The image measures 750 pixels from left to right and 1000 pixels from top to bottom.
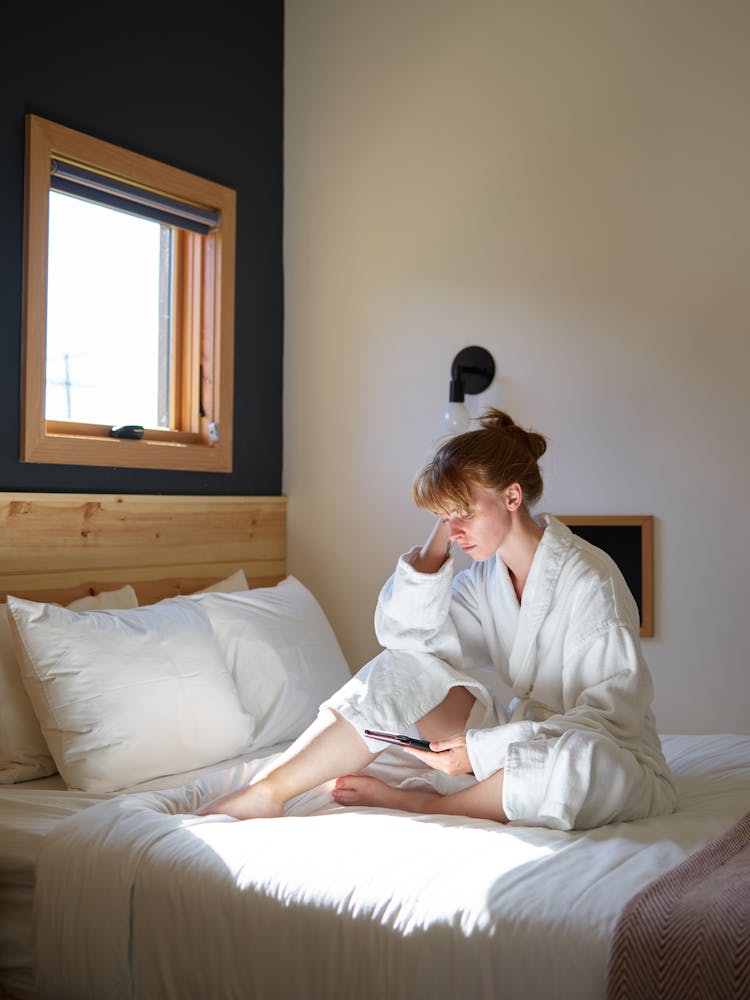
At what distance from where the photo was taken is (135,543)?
292cm

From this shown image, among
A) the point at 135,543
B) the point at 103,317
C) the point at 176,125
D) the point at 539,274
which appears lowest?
the point at 135,543

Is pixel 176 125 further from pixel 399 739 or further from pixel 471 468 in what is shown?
pixel 399 739

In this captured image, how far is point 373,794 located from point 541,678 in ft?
1.33

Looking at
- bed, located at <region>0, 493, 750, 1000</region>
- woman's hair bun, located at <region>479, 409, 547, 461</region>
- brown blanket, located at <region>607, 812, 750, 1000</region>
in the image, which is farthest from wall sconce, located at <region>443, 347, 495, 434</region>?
brown blanket, located at <region>607, 812, 750, 1000</region>

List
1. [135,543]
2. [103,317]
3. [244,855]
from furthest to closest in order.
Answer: [103,317], [135,543], [244,855]

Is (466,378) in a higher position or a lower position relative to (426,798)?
higher

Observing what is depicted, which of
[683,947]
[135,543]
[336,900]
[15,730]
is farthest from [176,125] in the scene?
[683,947]

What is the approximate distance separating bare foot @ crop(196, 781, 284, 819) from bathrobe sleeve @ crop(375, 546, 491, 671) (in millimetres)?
414

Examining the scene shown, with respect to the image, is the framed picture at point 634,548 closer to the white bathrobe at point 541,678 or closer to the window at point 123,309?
the white bathrobe at point 541,678

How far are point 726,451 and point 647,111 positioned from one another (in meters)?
0.98

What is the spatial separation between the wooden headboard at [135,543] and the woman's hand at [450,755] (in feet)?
3.82

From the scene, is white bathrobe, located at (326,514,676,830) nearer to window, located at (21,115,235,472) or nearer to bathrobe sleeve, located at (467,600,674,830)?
bathrobe sleeve, located at (467,600,674,830)

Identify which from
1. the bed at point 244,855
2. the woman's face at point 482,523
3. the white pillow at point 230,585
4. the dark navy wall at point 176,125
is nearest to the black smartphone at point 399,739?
the bed at point 244,855

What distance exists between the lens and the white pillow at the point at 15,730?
223 centimetres
